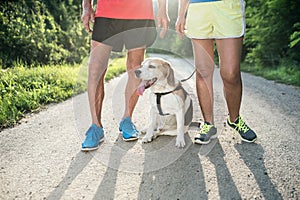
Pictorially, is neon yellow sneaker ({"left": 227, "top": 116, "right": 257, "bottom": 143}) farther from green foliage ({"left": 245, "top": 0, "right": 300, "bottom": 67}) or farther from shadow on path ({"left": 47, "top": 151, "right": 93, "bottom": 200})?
green foliage ({"left": 245, "top": 0, "right": 300, "bottom": 67})

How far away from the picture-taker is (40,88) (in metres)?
5.21

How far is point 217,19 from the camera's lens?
2.82 metres

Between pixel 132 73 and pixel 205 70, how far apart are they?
760 millimetres

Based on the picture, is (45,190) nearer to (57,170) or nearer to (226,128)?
(57,170)

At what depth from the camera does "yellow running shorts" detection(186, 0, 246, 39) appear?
2775 millimetres

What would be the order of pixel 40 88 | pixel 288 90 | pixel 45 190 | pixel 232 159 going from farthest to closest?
pixel 288 90 → pixel 40 88 → pixel 232 159 → pixel 45 190

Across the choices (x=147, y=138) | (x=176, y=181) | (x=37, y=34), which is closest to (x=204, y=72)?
(x=147, y=138)

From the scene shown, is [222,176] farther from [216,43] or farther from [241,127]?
[216,43]

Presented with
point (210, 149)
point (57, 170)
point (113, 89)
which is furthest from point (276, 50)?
point (57, 170)

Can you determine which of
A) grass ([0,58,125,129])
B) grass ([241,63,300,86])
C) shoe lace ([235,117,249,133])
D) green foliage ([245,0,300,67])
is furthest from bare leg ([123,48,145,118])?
green foliage ([245,0,300,67])

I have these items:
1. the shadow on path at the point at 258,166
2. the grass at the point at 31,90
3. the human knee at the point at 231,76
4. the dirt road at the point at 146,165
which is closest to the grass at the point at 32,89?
the grass at the point at 31,90

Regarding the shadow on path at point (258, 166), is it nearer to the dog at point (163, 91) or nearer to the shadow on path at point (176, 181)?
the shadow on path at point (176, 181)

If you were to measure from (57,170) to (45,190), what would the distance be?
33 centimetres

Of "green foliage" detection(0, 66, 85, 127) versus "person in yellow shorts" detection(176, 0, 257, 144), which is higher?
"person in yellow shorts" detection(176, 0, 257, 144)
